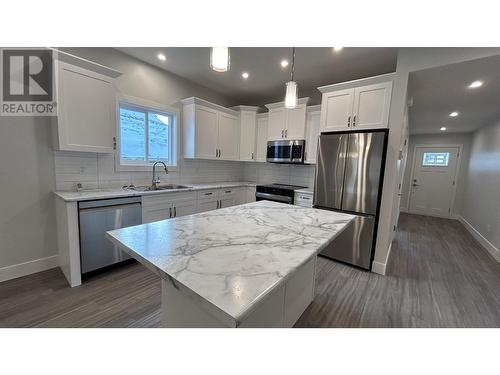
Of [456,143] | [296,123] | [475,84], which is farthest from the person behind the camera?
[456,143]

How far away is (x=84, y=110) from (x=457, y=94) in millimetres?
4713

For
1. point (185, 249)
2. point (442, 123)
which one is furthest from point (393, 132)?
point (442, 123)

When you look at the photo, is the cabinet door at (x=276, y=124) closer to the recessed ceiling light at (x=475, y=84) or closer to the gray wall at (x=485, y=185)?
the recessed ceiling light at (x=475, y=84)

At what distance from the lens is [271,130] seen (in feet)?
12.8

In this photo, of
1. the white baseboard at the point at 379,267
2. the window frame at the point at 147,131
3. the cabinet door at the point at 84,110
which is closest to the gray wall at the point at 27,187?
the cabinet door at the point at 84,110

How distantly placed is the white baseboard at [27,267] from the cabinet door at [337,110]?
3834 mm

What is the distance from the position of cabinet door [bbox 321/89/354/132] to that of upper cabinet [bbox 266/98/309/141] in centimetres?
60

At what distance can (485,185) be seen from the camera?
395cm

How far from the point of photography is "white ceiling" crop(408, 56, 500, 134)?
2.13 metres

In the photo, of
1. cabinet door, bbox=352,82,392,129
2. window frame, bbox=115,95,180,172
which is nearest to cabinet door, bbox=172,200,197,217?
window frame, bbox=115,95,180,172

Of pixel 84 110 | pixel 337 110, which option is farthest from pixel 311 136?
pixel 84 110

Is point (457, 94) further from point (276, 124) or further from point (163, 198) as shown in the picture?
point (163, 198)

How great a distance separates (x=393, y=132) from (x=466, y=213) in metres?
4.55

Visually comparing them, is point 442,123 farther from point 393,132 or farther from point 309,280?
point 309,280
